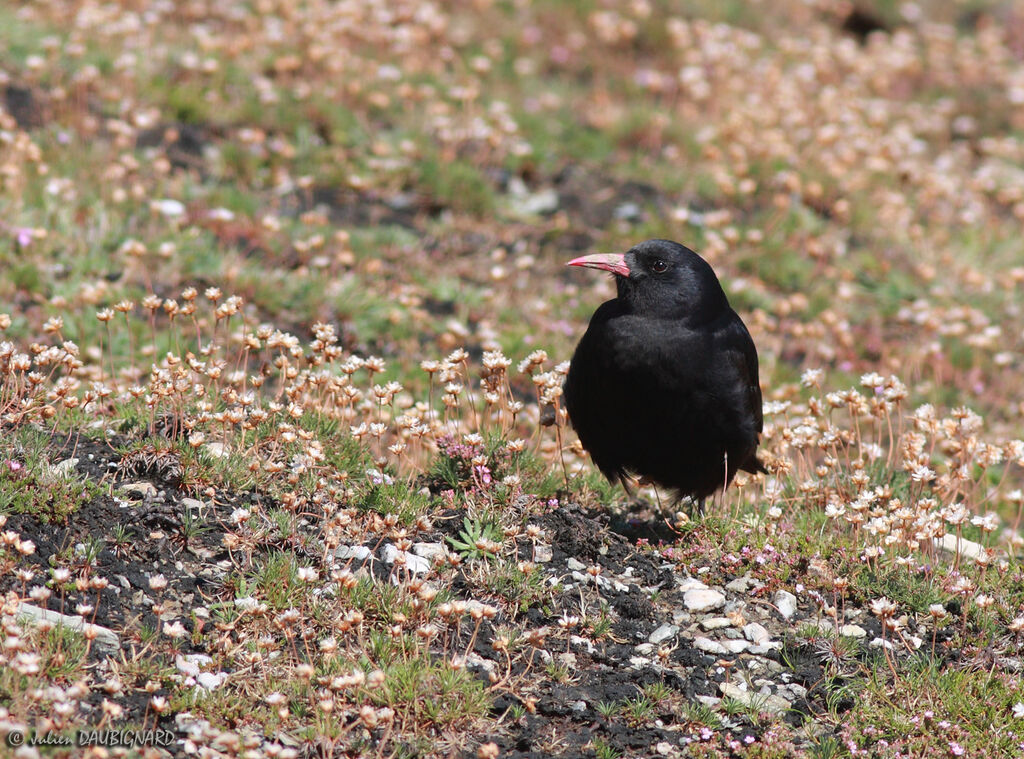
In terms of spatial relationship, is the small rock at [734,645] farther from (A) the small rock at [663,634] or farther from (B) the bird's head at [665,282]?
(B) the bird's head at [665,282]

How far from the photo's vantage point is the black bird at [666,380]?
5691 millimetres

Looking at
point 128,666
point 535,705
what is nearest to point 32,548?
point 128,666

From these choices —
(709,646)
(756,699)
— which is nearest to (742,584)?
(709,646)

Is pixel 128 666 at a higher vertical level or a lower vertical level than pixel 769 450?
higher

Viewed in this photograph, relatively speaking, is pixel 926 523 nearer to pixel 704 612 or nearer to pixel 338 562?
pixel 704 612

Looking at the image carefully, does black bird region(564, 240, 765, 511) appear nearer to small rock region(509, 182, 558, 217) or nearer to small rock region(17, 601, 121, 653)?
small rock region(17, 601, 121, 653)

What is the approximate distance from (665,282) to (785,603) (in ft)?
5.52

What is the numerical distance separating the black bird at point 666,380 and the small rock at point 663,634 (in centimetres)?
96

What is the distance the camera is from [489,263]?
30.7 ft

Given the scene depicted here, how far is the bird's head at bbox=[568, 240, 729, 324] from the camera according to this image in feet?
19.3

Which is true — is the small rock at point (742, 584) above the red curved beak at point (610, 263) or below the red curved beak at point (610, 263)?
below

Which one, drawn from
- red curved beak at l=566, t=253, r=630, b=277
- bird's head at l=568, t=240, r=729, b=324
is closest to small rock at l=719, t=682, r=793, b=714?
bird's head at l=568, t=240, r=729, b=324

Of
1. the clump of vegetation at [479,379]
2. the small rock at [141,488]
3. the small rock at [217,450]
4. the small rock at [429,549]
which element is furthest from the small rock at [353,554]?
the small rock at [141,488]

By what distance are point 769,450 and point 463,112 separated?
203 inches
